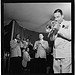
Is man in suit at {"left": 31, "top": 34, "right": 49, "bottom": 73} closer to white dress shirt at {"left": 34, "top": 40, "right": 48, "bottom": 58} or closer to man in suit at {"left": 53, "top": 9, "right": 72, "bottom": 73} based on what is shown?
white dress shirt at {"left": 34, "top": 40, "right": 48, "bottom": 58}

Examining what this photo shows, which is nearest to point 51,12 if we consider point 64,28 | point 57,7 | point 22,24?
point 57,7

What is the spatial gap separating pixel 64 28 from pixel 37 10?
0.33m

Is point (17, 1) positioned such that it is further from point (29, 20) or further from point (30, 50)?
point (30, 50)

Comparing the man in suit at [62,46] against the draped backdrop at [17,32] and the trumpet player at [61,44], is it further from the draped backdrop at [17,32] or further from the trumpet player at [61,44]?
the draped backdrop at [17,32]

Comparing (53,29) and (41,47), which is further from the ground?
(53,29)

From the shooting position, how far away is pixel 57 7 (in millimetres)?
1766

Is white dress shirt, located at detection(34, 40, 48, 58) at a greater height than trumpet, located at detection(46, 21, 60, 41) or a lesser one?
lesser

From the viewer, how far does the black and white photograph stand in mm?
1742

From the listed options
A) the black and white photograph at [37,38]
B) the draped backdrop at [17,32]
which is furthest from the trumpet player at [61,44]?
the draped backdrop at [17,32]

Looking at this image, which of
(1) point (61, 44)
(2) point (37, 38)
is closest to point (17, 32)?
(2) point (37, 38)

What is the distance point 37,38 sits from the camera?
176 centimetres

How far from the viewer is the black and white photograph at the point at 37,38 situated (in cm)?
174

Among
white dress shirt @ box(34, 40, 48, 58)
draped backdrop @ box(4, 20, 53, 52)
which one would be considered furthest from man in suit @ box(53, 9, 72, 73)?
draped backdrop @ box(4, 20, 53, 52)

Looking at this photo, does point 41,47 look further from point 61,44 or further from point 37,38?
point 61,44
